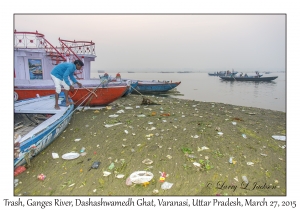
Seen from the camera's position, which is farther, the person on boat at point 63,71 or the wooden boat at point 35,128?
the person on boat at point 63,71

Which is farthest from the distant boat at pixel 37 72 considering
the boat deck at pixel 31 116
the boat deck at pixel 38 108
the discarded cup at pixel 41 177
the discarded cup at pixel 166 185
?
the discarded cup at pixel 166 185

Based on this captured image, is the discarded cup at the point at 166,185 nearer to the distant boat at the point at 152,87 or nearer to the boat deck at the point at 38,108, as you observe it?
the boat deck at the point at 38,108

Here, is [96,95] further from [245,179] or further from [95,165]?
[245,179]

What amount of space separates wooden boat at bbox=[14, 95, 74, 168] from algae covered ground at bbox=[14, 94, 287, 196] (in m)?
0.20

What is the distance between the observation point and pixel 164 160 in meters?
3.31

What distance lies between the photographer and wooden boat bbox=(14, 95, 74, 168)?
3095 millimetres

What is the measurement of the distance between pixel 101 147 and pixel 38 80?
7.36m

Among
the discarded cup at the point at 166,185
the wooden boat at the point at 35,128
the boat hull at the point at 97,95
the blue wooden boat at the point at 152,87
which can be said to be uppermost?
the blue wooden boat at the point at 152,87

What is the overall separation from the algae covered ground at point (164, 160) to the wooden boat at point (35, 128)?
0.20 m

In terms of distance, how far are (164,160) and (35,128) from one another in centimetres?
248

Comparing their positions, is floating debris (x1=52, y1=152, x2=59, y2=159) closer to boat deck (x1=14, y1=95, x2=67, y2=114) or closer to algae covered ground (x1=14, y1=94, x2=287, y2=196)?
algae covered ground (x1=14, y1=94, x2=287, y2=196)

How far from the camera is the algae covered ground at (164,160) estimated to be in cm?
268

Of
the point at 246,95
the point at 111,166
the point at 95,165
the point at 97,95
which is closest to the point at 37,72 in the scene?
the point at 97,95
